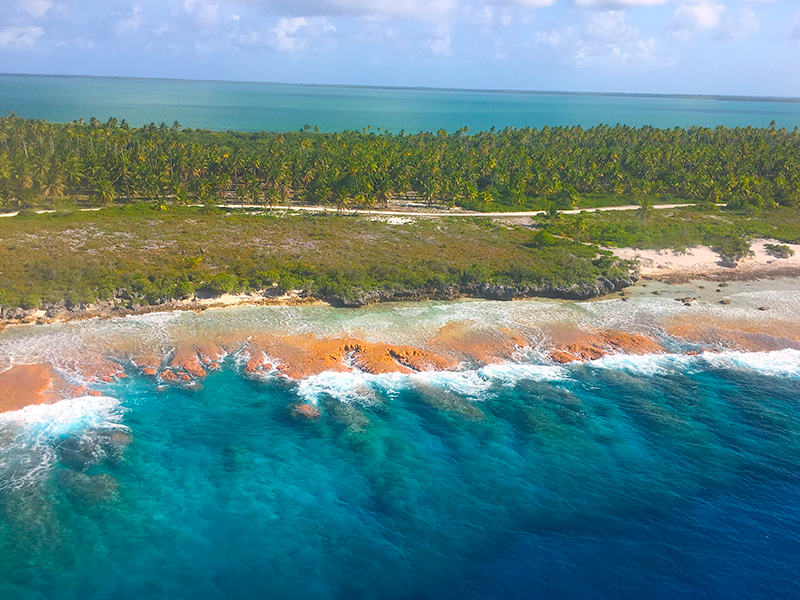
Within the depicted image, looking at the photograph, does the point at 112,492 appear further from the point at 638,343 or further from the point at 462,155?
the point at 462,155

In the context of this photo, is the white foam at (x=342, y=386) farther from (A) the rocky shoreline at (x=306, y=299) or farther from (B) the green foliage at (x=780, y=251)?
(B) the green foliage at (x=780, y=251)

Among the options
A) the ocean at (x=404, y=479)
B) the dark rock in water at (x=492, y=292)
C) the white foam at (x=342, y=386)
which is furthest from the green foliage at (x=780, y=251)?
the white foam at (x=342, y=386)

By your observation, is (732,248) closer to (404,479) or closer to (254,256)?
(254,256)

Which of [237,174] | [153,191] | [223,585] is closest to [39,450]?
[223,585]

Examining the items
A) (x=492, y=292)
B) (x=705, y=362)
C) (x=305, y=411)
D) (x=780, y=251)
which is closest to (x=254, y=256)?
(x=492, y=292)

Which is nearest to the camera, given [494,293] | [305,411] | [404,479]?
[404,479]

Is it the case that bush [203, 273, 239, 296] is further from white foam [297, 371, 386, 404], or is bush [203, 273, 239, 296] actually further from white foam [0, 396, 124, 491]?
white foam [0, 396, 124, 491]

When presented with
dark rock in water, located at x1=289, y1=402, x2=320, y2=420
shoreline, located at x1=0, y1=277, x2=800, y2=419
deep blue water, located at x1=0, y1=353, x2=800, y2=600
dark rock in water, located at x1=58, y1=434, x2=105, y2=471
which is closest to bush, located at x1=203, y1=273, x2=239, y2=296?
shoreline, located at x1=0, y1=277, x2=800, y2=419
